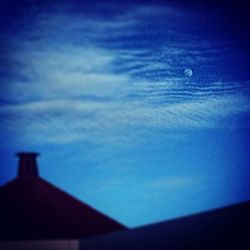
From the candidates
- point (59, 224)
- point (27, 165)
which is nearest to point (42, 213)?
point (59, 224)

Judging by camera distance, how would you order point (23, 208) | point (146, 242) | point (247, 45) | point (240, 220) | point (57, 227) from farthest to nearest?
1. point (240, 220)
2. point (146, 242)
3. point (247, 45)
4. point (23, 208)
5. point (57, 227)

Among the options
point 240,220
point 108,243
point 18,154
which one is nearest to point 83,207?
point 18,154

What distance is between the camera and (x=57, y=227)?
3.05 meters

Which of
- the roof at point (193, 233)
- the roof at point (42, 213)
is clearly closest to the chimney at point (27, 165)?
the roof at point (42, 213)

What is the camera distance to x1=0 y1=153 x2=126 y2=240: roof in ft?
10.1

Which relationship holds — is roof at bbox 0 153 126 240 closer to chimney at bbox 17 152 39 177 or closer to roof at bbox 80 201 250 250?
chimney at bbox 17 152 39 177

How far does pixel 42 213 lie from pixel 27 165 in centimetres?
49

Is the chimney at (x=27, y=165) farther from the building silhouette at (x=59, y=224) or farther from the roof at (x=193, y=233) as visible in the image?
the roof at (x=193, y=233)

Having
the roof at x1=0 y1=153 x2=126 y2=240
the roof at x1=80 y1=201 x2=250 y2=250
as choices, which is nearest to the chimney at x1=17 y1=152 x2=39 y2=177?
the roof at x1=0 y1=153 x2=126 y2=240

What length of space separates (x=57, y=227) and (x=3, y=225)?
1.79 feet

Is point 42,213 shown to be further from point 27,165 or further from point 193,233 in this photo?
point 193,233

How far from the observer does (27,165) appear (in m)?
3.30

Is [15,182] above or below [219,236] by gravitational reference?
above

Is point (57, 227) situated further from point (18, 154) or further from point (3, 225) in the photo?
point (18, 154)
